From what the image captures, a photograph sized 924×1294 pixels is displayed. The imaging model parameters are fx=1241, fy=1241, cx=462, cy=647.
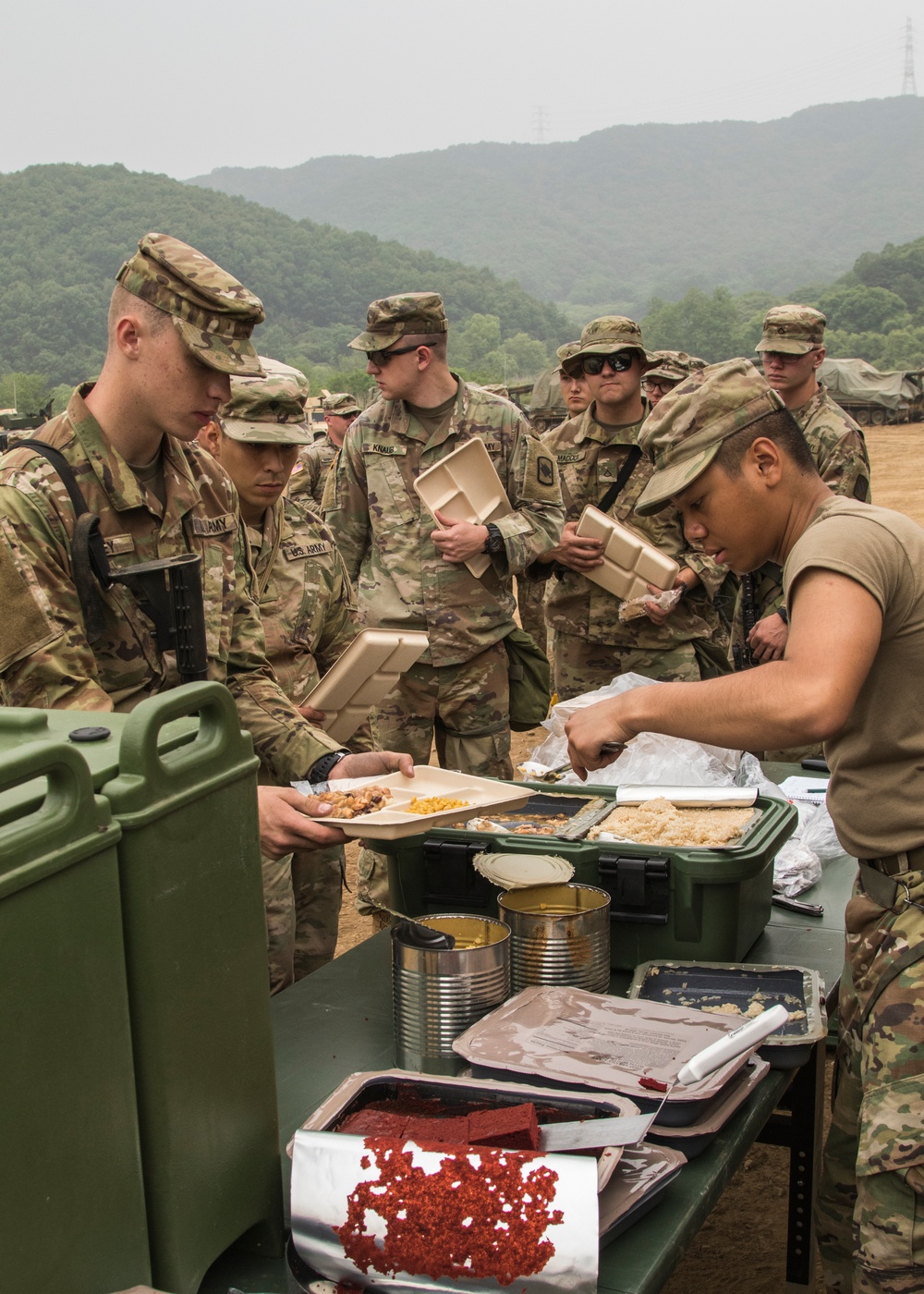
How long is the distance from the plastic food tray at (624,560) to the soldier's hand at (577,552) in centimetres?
3

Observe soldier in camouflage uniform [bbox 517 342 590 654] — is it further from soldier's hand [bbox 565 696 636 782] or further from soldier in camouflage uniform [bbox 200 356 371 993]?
soldier's hand [bbox 565 696 636 782]

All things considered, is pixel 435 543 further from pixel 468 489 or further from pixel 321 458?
pixel 321 458

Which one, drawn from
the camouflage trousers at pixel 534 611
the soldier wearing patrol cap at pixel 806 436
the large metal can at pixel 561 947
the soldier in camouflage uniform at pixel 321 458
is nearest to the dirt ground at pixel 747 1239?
the large metal can at pixel 561 947

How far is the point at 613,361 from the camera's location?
16.9ft

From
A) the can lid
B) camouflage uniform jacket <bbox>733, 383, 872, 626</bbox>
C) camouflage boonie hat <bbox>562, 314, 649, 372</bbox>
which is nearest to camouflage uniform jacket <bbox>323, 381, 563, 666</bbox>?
camouflage boonie hat <bbox>562, 314, 649, 372</bbox>

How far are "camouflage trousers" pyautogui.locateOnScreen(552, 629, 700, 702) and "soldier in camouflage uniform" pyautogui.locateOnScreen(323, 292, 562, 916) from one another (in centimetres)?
62

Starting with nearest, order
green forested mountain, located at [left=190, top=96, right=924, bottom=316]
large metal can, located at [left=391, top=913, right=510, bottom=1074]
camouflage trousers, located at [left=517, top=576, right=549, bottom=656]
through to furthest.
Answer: large metal can, located at [left=391, top=913, right=510, bottom=1074]
camouflage trousers, located at [left=517, top=576, right=549, bottom=656]
green forested mountain, located at [left=190, top=96, right=924, bottom=316]

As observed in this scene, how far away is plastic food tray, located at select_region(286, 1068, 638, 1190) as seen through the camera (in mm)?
1580

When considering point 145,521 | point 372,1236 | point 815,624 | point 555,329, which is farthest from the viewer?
point 555,329

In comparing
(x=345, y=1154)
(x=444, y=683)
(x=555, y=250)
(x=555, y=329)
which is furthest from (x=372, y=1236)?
(x=555, y=250)

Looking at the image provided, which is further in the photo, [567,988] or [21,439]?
[21,439]

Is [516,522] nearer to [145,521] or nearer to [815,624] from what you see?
[145,521]

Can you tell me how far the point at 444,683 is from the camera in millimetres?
4723

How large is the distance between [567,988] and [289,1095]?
1.56 ft
